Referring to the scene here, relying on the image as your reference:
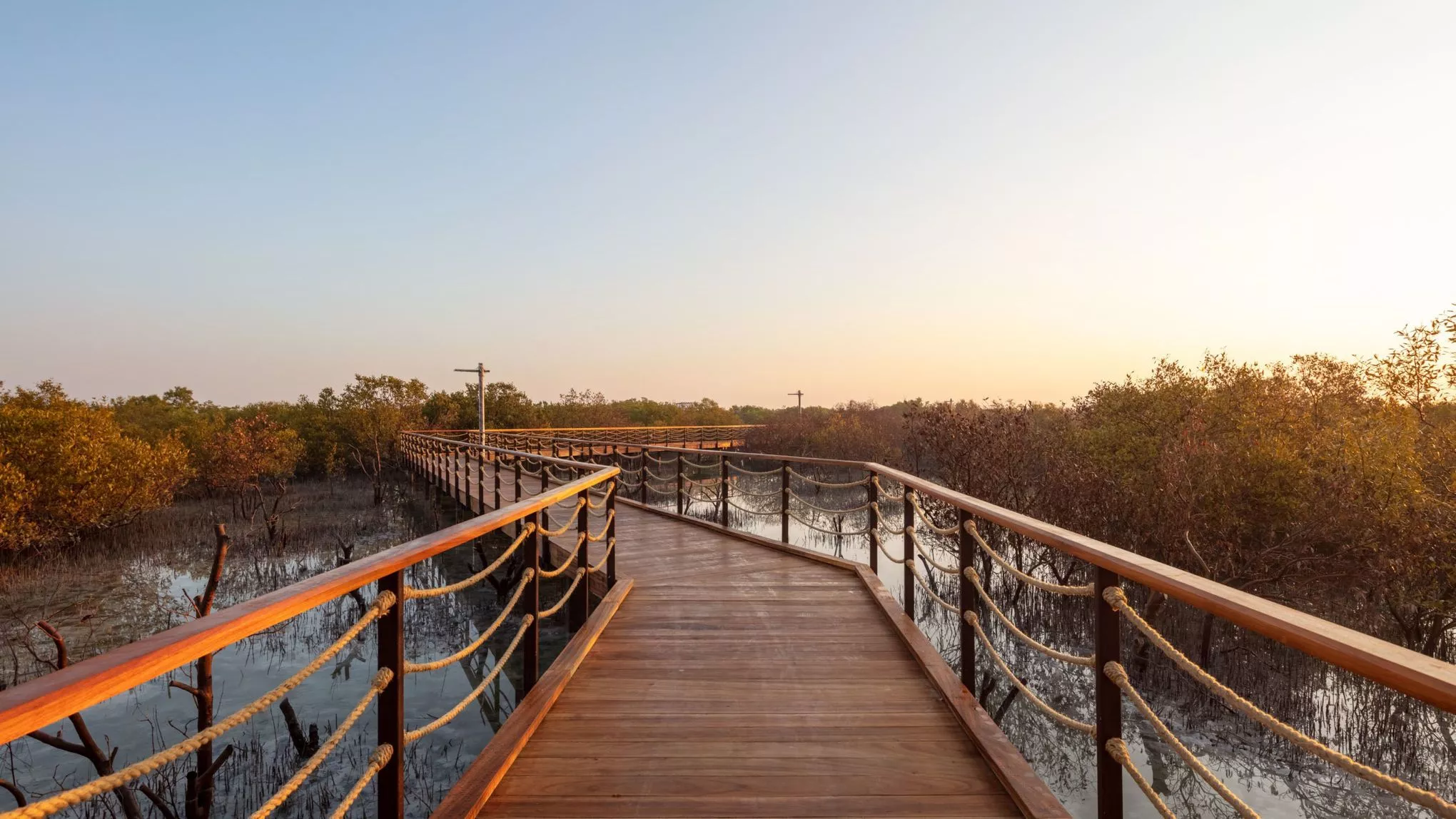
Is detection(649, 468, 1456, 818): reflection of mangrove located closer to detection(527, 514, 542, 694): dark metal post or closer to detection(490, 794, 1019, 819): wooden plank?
detection(490, 794, 1019, 819): wooden plank

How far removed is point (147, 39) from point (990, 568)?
17.3 meters

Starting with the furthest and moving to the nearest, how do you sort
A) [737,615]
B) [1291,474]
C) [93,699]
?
1. [1291,474]
2. [737,615]
3. [93,699]

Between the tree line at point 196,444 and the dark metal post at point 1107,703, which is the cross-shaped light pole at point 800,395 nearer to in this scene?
the tree line at point 196,444

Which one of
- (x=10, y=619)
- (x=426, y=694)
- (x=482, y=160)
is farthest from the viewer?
(x=482, y=160)

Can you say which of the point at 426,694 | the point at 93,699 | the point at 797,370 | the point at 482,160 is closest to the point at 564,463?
the point at 426,694

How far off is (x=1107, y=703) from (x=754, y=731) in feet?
5.03

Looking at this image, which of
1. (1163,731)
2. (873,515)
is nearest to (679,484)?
(873,515)

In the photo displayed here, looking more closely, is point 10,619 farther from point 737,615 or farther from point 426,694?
point 737,615

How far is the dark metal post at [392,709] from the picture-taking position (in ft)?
6.03

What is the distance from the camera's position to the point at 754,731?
113 inches

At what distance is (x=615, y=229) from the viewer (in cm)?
1906

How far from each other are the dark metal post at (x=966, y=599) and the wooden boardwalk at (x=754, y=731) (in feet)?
0.31

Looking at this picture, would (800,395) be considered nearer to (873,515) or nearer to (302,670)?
(873,515)

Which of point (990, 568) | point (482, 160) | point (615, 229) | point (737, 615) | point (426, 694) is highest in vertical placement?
point (482, 160)
